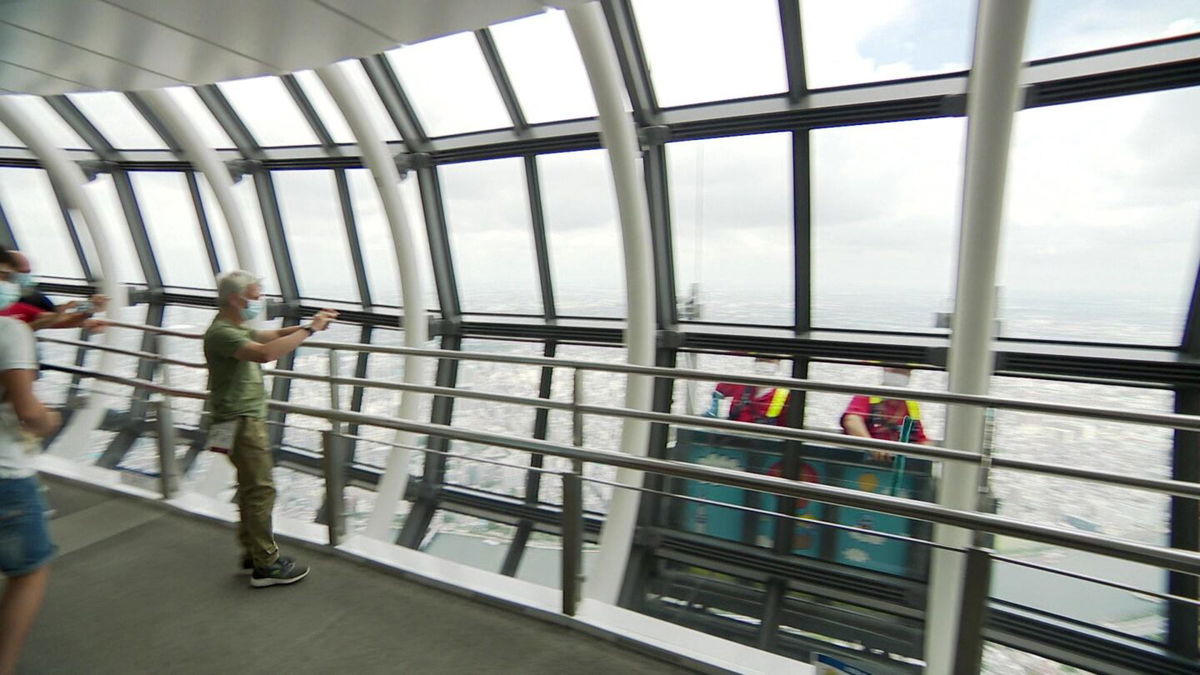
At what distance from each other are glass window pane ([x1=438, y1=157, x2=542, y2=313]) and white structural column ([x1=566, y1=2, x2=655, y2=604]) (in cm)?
167

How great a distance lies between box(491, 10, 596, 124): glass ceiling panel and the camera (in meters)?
5.54

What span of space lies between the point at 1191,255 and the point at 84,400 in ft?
24.4

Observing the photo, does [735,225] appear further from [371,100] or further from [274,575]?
[274,575]

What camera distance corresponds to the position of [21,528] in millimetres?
1897

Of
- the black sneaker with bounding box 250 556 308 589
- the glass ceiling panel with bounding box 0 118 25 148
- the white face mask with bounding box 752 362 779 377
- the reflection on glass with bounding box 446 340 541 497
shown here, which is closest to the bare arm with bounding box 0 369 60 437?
the black sneaker with bounding box 250 556 308 589

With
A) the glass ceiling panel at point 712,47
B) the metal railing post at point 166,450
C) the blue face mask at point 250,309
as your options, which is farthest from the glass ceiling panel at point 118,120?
the blue face mask at point 250,309

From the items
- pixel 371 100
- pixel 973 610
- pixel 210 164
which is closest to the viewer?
pixel 973 610

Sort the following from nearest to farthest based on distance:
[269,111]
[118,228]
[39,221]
A: 1. [269,111]
2. [118,228]
3. [39,221]

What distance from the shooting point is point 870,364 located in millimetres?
5395

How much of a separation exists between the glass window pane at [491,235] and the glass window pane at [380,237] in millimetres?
341

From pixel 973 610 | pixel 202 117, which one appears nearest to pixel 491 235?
pixel 202 117

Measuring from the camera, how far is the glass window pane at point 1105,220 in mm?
4074

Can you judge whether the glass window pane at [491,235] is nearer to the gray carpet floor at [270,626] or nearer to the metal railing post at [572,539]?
the gray carpet floor at [270,626]

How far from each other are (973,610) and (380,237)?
7.06m
